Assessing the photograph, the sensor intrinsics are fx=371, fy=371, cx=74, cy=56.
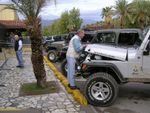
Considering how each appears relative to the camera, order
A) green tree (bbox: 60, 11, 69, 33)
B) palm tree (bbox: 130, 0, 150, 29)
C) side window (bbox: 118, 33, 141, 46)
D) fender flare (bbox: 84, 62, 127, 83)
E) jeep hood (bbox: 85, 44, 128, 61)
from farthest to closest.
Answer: green tree (bbox: 60, 11, 69, 33) < palm tree (bbox: 130, 0, 150, 29) < side window (bbox: 118, 33, 141, 46) < jeep hood (bbox: 85, 44, 128, 61) < fender flare (bbox: 84, 62, 127, 83)

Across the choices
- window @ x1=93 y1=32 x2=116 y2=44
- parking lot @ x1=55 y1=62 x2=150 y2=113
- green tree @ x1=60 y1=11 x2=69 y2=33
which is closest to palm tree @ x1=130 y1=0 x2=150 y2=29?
green tree @ x1=60 y1=11 x2=69 y2=33

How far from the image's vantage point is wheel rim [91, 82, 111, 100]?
9.29 metres

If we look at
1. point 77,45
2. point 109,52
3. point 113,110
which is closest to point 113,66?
point 109,52

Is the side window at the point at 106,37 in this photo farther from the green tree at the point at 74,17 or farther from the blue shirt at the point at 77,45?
the green tree at the point at 74,17

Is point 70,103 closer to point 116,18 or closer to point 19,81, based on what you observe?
point 19,81

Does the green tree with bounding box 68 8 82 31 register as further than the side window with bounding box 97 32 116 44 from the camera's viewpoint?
Yes

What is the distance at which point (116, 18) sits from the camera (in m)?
58.7

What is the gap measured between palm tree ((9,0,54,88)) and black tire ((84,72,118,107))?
6.69ft

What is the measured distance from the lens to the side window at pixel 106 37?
14.6 metres

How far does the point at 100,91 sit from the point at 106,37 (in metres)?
5.76

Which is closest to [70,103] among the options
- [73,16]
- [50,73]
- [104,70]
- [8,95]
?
[104,70]

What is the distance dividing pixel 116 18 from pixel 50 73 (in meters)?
45.0

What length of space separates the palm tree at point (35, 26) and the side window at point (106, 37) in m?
4.47

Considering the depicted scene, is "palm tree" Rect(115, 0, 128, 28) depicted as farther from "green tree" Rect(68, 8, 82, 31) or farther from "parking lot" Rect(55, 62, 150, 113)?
"parking lot" Rect(55, 62, 150, 113)
